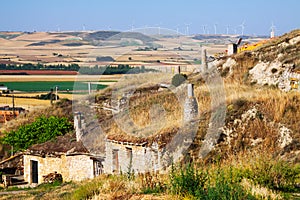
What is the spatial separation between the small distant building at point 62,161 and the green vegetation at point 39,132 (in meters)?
4.71

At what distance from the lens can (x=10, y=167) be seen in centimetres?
3266

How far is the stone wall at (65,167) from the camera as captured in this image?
24422 millimetres

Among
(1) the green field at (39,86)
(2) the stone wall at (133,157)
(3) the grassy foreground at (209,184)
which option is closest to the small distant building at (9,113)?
(1) the green field at (39,86)

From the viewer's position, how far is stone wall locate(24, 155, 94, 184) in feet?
80.1

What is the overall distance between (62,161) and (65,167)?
0.44 meters

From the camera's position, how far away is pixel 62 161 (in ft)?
87.1

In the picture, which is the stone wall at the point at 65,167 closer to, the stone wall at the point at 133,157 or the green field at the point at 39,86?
the stone wall at the point at 133,157

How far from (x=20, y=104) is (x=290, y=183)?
52901 millimetres

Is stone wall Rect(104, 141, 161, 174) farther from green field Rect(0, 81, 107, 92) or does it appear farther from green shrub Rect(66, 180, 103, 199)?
green field Rect(0, 81, 107, 92)

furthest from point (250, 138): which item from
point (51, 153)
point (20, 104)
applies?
point (20, 104)

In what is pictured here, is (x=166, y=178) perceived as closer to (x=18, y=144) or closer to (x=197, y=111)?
(x=197, y=111)

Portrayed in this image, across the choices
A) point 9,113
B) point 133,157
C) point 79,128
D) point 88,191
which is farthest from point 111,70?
point 88,191

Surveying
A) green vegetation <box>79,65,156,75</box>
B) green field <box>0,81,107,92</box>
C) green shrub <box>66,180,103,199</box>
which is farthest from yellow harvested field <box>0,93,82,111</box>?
green shrub <box>66,180,103,199</box>

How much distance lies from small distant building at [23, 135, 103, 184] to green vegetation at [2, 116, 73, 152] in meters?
4.71
